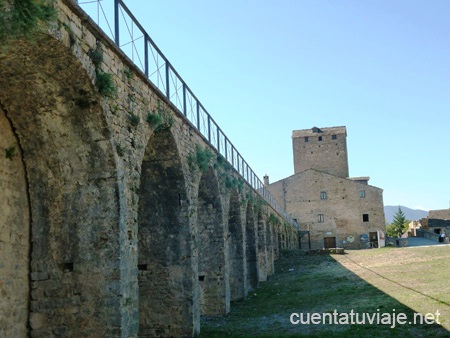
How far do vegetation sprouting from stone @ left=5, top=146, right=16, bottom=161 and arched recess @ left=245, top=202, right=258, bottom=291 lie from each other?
1348cm

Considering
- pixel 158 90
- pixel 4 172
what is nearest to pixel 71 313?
pixel 4 172

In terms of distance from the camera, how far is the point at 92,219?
279 inches

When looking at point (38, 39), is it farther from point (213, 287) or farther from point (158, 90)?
point (213, 287)

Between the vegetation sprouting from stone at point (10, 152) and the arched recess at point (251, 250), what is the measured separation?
13481 millimetres

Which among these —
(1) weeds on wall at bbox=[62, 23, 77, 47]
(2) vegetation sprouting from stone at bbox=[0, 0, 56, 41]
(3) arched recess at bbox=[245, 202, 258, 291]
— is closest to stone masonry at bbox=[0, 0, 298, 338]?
(1) weeds on wall at bbox=[62, 23, 77, 47]

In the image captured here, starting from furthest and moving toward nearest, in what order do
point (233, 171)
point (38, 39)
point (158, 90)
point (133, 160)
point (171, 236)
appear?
point (233, 171)
point (171, 236)
point (158, 90)
point (133, 160)
point (38, 39)

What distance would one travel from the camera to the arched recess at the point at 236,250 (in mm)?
16766

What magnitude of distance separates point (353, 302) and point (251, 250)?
7.71 meters

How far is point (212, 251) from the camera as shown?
1409 cm

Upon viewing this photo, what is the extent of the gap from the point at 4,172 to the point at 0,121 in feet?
2.47

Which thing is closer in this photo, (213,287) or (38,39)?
(38,39)

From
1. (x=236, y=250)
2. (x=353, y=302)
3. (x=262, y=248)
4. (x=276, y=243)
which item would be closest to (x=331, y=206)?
(x=276, y=243)

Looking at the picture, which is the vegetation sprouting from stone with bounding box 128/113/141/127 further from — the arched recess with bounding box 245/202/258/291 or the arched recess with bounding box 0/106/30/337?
the arched recess with bounding box 245/202/258/291

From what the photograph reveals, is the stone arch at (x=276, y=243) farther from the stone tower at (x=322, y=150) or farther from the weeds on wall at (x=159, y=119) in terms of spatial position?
the stone tower at (x=322, y=150)
